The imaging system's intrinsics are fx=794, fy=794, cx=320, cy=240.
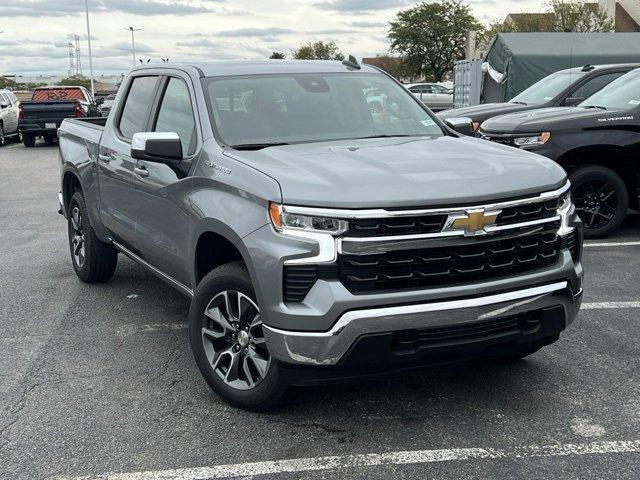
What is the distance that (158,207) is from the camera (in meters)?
4.93

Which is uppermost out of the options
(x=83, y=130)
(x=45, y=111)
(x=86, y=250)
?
(x=83, y=130)

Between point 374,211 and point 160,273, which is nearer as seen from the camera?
point 374,211

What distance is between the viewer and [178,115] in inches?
202

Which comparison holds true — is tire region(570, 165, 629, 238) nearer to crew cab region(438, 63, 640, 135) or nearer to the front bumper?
crew cab region(438, 63, 640, 135)

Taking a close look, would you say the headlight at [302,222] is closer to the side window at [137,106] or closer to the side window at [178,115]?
the side window at [178,115]

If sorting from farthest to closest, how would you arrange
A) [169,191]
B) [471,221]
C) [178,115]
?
1. [178,115]
2. [169,191]
3. [471,221]

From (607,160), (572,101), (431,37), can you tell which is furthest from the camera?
(431,37)

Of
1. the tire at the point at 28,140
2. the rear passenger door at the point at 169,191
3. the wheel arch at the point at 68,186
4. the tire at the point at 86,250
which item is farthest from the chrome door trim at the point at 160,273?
the tire at the point at 28,140

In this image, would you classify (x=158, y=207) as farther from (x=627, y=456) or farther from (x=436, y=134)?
(x=627, y=456)

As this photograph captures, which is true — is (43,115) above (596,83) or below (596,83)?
below

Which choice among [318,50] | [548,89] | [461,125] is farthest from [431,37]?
[461,125]

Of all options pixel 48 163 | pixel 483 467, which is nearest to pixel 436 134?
pixel 483 467

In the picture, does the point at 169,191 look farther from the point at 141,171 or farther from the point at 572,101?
the point at 572,101

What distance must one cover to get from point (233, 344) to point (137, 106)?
249 cm
